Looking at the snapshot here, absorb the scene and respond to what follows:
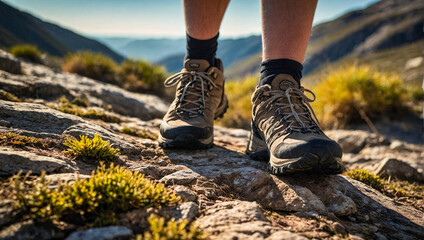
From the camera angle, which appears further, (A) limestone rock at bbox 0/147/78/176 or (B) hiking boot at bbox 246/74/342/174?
(B) hiking boot at bbox 246/74/342/174

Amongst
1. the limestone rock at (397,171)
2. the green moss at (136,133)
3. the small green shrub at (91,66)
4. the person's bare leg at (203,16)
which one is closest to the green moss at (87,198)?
the green moss at (136,133)

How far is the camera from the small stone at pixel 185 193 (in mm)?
1482

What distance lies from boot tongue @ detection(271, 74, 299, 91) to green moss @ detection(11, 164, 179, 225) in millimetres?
1264

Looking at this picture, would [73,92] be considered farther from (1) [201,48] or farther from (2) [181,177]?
(2) [181,177]

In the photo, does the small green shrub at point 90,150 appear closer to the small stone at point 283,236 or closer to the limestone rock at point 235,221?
the limestone rock at point 235,221

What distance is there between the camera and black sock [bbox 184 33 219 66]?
101 inches

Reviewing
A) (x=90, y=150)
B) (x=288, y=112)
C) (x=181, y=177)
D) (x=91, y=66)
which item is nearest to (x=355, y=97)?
(x=288, y=112)

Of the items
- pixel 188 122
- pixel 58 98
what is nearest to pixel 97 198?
pixel 188 122

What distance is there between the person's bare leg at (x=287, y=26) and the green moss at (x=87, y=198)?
1.42 m

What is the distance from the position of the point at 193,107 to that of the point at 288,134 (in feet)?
3.27

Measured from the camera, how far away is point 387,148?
454cm

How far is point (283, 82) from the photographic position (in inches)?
82.6

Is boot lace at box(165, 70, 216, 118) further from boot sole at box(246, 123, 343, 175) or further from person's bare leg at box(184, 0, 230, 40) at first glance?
boot sole at box(246, 123, 343, 175)

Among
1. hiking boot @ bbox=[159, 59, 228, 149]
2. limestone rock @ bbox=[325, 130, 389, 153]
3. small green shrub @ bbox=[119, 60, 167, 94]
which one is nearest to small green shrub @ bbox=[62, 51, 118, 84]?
small green shrub @ bbox=[119, 60, 167, 94]
